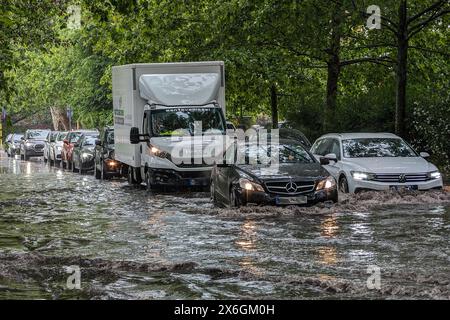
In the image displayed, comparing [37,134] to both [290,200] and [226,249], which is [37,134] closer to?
[290,200]

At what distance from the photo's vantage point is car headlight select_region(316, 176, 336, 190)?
1694cm

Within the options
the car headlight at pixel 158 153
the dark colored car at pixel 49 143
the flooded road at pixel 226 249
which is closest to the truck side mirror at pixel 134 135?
the car headlight at pixel 158 153

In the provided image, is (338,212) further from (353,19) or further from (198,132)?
(353,19)

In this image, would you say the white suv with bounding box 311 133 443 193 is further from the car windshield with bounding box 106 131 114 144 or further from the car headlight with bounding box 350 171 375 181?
the car windshield with bounding box 106 131 114 144

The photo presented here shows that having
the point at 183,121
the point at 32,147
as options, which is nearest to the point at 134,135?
the point at 183,121

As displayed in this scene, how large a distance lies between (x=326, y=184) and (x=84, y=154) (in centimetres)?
1880

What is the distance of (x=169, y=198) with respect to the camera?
21.7 m

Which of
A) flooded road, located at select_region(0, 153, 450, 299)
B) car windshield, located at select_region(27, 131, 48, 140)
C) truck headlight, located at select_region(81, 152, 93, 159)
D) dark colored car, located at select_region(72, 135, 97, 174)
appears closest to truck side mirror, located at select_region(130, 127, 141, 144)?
flooded road, located at select_region(0, 153, 450, 299)

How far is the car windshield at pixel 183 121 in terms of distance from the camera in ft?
77.7

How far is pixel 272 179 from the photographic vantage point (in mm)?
16703

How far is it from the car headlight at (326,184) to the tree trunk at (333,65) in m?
9.02

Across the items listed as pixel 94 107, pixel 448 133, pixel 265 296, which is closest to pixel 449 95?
pixel 448 133

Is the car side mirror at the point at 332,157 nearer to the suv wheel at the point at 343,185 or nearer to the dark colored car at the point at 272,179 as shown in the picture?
the suv wheel at the point at 343,185
